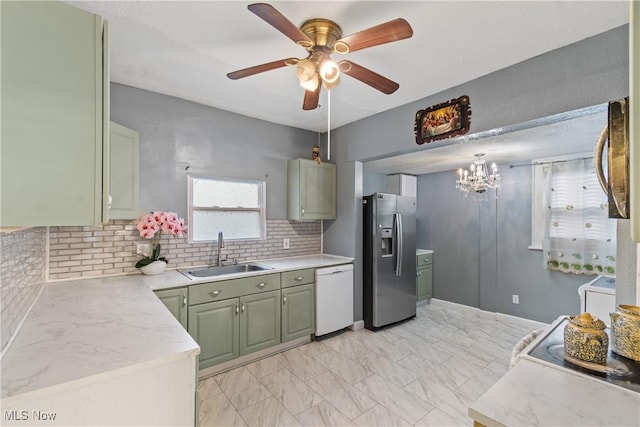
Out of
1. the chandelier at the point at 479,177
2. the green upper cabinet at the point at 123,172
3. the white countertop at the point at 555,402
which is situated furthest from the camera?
the chandelier at the point at 479,177

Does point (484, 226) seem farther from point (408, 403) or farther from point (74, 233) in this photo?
point (74, 233)

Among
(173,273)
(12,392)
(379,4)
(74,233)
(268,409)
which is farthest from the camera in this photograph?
(173,273)

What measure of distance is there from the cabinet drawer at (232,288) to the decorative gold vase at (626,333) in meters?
2.41

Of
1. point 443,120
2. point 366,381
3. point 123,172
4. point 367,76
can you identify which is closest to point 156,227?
point 123,172

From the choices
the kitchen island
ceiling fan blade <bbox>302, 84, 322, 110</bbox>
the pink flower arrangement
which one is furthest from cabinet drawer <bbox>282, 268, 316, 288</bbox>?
ceiling fan blade <bbox>302, 84, 322, 110</bbox>

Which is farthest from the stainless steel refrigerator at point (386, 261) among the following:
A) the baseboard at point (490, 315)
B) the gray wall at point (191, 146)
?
the gray wall at point (191, 146)

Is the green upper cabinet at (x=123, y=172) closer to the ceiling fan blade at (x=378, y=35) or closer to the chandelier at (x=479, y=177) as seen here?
the ceiling fan blade at (x=378, y=35)

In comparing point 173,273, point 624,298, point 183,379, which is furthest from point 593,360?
point 173,273

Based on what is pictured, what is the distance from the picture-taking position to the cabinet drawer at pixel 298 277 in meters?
2.98

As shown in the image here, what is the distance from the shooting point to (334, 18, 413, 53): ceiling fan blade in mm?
Result: 1305

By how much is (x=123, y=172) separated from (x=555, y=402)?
2887 millimetres

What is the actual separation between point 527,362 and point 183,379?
1453mm

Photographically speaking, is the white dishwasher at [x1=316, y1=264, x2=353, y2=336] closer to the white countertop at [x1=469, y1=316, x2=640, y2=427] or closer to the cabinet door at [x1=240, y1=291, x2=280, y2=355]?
the cabinet door at [x1=240, y1=291, x2=280, y2=355]

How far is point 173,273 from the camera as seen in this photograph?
265 centimetres
